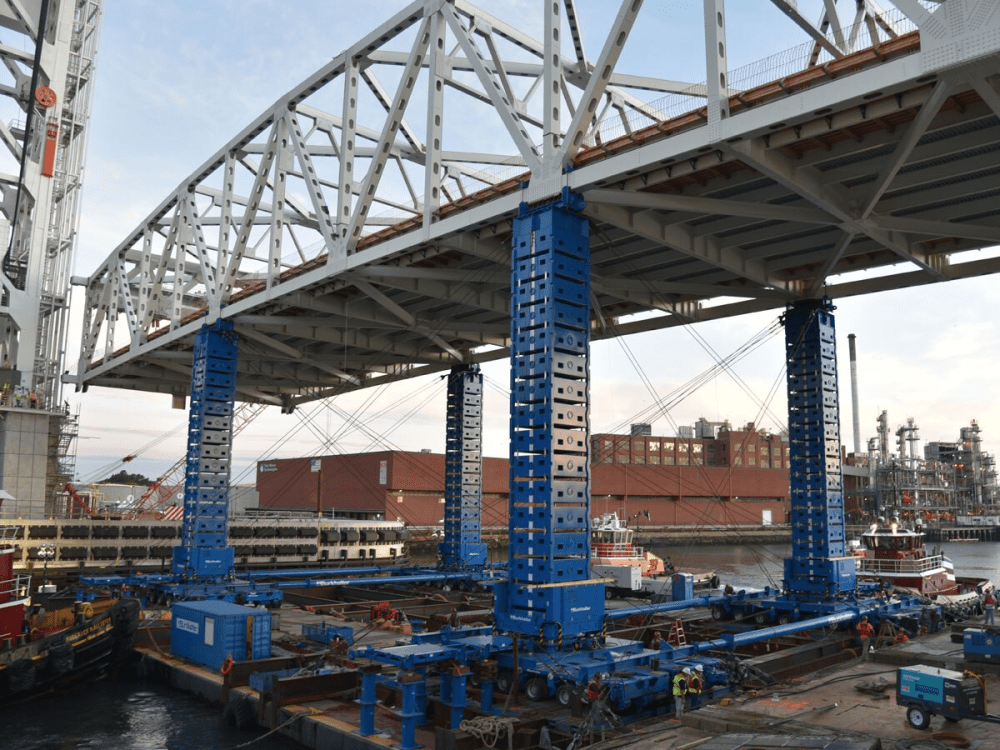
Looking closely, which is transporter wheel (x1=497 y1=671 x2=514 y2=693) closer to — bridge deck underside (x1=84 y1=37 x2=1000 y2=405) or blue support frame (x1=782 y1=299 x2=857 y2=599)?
bridge deck underside (x1=84 y1=37 x2=1000 y2=405)

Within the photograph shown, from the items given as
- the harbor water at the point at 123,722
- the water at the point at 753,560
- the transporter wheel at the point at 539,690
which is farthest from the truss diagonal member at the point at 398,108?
the water at the point at 753,560

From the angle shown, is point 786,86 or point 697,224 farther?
point 697,224

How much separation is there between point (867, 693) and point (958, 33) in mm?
13422

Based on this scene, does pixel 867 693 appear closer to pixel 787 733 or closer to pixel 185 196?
pixel 787 733

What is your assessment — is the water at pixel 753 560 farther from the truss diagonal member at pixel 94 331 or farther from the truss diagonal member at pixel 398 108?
the truss diagonal member at pixel 94 331

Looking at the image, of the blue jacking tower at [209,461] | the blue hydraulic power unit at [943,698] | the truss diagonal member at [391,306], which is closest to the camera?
the blue hydraulic power unit at [943,698]

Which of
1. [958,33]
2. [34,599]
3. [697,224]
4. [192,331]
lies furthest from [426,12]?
[34,599]

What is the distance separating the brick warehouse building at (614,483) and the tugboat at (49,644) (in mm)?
48618

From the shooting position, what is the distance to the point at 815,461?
1132 inches

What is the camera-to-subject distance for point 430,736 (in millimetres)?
16297

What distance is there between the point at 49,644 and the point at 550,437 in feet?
49.6

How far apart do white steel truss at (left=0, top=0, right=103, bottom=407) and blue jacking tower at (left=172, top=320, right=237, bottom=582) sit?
22016 mm

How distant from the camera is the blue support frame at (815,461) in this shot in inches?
1102

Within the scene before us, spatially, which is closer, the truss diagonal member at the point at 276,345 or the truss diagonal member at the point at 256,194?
the truss diagonal member at the point at 256,194
